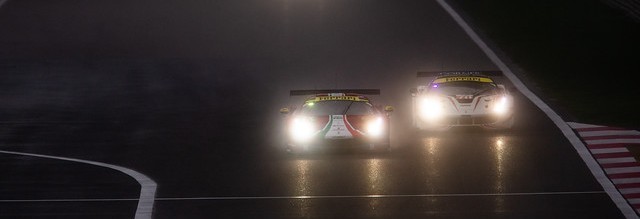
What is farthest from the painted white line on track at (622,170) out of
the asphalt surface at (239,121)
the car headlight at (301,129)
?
the car headlight at (301,129)

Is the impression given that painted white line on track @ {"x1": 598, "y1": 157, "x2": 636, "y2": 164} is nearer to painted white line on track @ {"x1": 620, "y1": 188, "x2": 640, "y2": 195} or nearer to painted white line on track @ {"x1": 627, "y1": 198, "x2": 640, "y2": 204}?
painted white line on track @ {"x1": 620, "y1": 188, "x2": 640, "y2": 195}

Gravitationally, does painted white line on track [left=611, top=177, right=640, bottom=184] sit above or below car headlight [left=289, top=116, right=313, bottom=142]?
below

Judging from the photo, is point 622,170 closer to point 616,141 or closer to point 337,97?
point 616,141

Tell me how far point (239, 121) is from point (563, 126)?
7.88 meters

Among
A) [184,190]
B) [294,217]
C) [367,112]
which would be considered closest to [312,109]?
[367,112]

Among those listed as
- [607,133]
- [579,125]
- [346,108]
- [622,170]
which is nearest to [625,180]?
[622,170]

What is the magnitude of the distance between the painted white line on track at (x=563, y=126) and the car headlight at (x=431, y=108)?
2.92 meters

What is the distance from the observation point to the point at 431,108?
119 ft

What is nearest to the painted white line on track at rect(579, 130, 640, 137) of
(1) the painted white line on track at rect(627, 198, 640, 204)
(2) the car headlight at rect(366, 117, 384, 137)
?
(2) the car headlight at rect(366, 117, 384, 137)

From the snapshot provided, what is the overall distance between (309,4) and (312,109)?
88.4 feet

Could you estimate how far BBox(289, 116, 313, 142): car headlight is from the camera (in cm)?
3312

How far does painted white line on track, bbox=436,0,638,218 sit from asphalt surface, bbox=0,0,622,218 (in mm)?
267

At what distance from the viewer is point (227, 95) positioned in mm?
43156

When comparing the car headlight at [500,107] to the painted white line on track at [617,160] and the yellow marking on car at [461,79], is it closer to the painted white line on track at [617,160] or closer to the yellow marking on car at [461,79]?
the yellow marking on car at [461,79]
